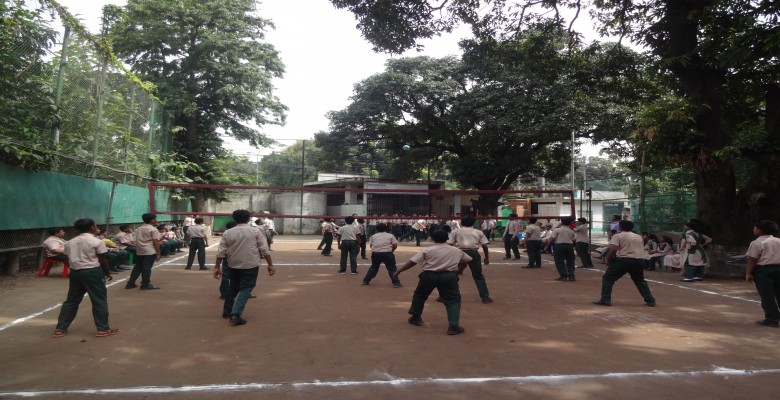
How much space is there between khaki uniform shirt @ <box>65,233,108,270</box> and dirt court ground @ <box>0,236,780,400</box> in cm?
88

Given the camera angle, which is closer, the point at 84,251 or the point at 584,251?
the point at 84,251

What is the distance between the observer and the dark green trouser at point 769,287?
6.40m

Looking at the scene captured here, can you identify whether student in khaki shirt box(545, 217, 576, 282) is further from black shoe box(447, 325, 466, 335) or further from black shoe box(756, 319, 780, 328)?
black shoe box(447, 325, 466, 335)

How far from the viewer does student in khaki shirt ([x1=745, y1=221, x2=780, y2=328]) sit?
6395mm

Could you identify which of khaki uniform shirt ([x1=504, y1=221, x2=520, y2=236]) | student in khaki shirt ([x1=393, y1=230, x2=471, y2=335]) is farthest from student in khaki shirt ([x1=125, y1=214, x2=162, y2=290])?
khaki uniform shirt ([x1=504, y1=221, x2=520, y2=236])

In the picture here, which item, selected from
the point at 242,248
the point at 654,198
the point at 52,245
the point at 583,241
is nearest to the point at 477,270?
the point at 242,248

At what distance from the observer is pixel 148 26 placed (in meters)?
22.3

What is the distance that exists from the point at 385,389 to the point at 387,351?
1134mm

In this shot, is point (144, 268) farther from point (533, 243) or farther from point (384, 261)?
point (533, 243)

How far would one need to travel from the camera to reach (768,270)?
6.42m

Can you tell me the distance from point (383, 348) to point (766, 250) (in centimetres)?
546

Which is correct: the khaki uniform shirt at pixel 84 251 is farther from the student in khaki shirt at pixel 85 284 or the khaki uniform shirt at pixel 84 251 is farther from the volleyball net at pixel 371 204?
the volleyball net at pixel 371 204

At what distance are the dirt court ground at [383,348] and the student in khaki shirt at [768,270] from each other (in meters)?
0.37

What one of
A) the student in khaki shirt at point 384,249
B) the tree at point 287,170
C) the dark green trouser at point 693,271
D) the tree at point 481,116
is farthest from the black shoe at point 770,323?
the tree at point 287,170
